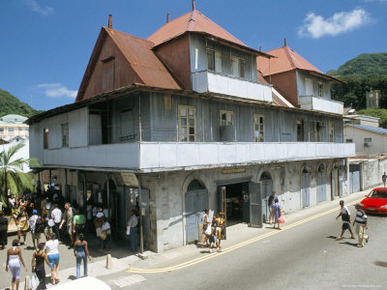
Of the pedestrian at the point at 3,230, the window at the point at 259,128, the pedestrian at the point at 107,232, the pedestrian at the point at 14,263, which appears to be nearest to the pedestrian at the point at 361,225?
the window at the point at 259,128

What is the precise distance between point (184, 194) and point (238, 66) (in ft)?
30.5

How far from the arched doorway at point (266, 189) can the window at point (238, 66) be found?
6.78 meters

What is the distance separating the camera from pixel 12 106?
4665 inches

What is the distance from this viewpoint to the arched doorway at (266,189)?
1906 centimetres

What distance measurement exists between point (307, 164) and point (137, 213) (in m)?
15.3

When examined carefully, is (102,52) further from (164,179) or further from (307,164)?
(307,164)

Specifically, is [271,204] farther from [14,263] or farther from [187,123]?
[14,263]

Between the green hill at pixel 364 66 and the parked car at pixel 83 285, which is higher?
the green hill at pixel 364 66

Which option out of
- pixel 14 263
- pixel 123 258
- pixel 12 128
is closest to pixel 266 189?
pixel 123 258

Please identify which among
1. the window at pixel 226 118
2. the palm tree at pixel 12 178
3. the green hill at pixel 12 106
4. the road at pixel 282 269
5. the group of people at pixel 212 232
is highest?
the green hill at pixel 12 106

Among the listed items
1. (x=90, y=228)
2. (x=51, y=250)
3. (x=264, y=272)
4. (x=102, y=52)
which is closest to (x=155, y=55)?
(x=102, y=52)

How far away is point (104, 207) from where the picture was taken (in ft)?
55.3

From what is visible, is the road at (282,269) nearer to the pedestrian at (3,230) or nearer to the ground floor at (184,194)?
the ground floor at (184,194)

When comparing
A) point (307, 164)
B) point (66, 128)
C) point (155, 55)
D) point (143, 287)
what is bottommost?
point (143, 287)
